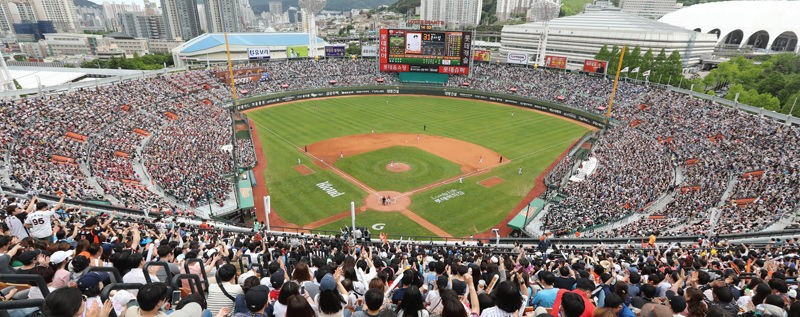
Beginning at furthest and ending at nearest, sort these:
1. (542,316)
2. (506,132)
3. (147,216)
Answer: (506,132)
(147,216)
(542,316)

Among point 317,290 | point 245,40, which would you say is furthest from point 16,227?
point 245,40

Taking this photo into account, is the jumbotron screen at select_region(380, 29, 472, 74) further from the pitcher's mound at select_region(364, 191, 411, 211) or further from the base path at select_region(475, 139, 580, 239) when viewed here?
the pitcher's mound at select_region(364, 191, 411, 211)

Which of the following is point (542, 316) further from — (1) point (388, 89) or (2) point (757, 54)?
(2) point (757, 54)

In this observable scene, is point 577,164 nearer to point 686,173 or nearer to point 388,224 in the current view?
point 686,173

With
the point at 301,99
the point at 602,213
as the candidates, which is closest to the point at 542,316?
the point at 602,213

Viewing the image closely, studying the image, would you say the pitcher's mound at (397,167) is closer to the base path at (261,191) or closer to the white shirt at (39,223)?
the base path at (261,191)

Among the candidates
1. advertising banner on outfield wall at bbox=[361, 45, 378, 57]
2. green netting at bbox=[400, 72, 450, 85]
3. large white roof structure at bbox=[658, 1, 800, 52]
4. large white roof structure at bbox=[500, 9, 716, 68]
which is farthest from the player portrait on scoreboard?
large white roof structure at bbox=[658, 1, 800, 52]
